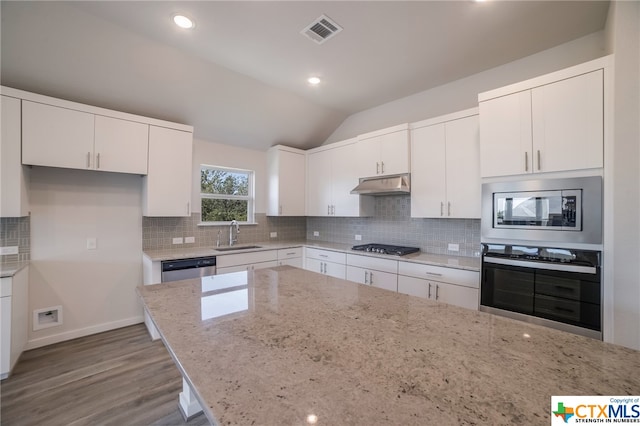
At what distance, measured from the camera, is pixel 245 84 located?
123 inches

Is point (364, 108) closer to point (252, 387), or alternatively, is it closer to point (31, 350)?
point (252, 387)

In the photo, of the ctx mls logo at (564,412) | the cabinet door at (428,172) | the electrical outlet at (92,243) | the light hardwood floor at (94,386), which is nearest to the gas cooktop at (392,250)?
the cabinet door at (428,172)

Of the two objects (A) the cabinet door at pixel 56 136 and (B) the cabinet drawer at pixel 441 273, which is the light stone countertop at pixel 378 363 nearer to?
(B) the cabinet drawer at pixel 441 273

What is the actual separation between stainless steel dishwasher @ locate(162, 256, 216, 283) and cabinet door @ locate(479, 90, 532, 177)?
3.02m

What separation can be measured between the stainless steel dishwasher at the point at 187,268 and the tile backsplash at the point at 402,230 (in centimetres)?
202

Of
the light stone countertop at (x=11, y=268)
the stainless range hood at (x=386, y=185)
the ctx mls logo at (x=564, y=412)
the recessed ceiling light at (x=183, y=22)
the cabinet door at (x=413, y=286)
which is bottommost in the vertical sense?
the cabinet door at (x=413, y=286)

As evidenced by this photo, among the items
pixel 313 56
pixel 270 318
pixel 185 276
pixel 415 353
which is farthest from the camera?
pixel 185 276

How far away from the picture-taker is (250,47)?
246cm

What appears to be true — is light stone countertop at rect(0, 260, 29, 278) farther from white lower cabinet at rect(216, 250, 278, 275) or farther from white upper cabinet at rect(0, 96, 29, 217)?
white lower cabinet at rect(216, 250, 278, 275)

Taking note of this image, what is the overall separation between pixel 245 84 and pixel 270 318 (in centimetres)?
287

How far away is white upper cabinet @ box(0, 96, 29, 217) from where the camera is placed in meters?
2.27

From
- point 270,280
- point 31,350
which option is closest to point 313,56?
point 270,280

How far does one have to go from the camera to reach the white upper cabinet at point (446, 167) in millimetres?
2668

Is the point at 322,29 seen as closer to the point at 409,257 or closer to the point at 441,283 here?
the point at 409,257
